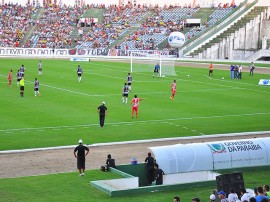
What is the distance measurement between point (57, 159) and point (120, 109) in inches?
569

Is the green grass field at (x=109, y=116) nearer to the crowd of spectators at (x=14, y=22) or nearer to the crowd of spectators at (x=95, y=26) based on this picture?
the crowd of spectators at (x=95, y=26)

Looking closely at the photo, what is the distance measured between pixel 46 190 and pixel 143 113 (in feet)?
59.0

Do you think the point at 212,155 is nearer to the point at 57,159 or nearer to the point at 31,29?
the point at 57,159

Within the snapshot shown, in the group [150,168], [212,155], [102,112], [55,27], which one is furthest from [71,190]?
[55,27]

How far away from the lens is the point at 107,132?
105 feet

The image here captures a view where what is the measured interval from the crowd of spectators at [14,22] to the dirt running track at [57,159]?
72.8 meters

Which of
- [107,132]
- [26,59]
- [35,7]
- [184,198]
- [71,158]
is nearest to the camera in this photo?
[184,198]

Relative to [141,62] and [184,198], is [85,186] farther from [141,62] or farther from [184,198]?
[141,62]

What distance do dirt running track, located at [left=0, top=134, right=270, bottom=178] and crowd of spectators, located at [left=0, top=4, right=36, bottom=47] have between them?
7279 centimetres

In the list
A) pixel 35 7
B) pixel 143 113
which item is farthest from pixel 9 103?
pixel 35 7

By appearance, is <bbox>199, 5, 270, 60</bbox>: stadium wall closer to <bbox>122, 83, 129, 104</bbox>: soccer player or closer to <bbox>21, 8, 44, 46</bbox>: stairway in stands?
<bbox>21, 8, 44, 46</bbox>: stairway in stands

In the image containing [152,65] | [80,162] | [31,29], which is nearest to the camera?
[80,162]

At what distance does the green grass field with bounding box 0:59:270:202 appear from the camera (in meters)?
21.2

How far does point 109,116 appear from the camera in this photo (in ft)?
121
